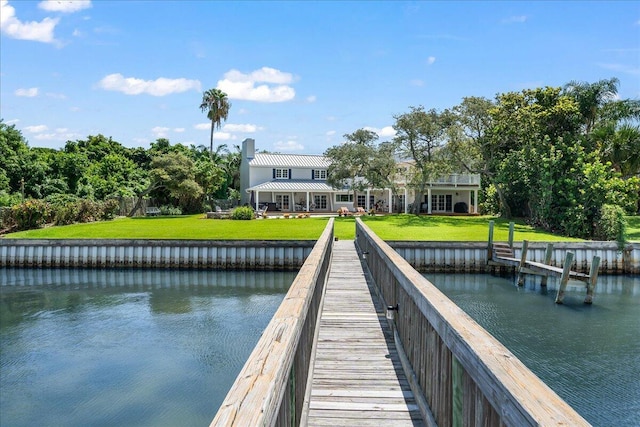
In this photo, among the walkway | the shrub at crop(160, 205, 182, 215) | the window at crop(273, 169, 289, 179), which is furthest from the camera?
the window at crop(273, 169, 289, 179)

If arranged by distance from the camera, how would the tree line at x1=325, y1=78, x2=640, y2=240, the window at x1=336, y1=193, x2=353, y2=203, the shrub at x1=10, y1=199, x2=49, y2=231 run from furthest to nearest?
the window at x1=336, y1=193, x2=353, y2=203 < the shrub at x1=10, y1=199, x2=49, y2=231 < the tree line at x1=325, y1=78, x2=640, y2=240

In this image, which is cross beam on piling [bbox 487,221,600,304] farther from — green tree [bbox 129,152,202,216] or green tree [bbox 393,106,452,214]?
Result: green tree [bbox 129,152,202,216]

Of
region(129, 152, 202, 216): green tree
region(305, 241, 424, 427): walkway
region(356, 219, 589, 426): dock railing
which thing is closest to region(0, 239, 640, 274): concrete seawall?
region(305, 241, 424, 427): walkway

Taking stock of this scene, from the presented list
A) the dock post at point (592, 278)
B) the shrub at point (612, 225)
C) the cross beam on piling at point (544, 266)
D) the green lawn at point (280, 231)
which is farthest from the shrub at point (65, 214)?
the shrub at point (612, 225)

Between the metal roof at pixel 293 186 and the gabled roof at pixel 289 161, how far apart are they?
1.70 meters

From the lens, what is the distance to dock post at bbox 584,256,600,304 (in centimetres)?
1507

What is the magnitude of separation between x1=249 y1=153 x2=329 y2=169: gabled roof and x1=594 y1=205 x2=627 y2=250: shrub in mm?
27392

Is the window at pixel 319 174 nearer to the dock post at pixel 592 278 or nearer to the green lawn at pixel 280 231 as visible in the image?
the green lawn at pixel 280 231

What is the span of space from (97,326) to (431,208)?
3569 cm

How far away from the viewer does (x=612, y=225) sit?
23391mm

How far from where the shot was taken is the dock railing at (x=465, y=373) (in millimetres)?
1912

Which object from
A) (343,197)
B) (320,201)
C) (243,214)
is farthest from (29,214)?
(343,197)

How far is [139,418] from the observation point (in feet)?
26.8

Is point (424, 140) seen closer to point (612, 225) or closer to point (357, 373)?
point (612, 225)
